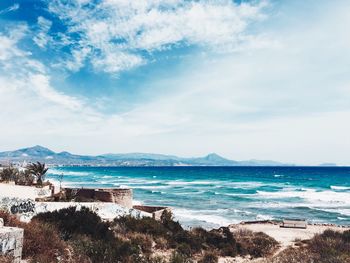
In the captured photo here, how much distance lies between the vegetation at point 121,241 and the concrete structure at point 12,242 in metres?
0.37

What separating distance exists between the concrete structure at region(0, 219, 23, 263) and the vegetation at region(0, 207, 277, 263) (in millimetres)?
370

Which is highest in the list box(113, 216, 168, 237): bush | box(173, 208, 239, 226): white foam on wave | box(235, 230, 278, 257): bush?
box(113, 216, 168, 237): bush

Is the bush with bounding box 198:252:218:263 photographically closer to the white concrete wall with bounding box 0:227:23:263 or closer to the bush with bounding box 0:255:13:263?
the white concrete wall with bounding box 0:227:23:263

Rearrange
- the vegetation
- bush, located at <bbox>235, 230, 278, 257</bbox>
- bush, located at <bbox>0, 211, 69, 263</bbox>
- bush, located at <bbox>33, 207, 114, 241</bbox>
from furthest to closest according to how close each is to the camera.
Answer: bush, located at <bbox>235, 230, 278, 257</bbox>, bush, located at <bbox>33, 207, 114, 241</bbox>, the vegetation, bush, located at <bbox>0, 211, 69, 263</bbox>

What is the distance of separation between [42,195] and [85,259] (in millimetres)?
15778

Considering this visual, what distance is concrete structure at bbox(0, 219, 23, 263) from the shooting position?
6.63 m

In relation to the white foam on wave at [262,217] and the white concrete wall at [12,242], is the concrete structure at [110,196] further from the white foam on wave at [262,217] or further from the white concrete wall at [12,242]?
the white foam on wave at [262,217]

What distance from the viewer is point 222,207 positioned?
36.1m

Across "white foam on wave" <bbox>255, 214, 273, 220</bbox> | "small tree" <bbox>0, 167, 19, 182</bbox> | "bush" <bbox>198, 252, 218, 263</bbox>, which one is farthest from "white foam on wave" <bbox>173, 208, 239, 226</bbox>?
"small tree" <bbox>0, 167, 19, 182</bbox>

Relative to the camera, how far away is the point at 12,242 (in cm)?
681

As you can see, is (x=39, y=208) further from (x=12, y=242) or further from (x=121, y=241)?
(x=12, y=242)

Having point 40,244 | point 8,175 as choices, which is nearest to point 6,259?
point 40,244

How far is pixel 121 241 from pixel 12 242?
16.3ft

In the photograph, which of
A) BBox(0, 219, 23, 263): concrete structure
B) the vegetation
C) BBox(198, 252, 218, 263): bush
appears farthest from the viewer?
BBox(198, 252, 218, 263): bush
